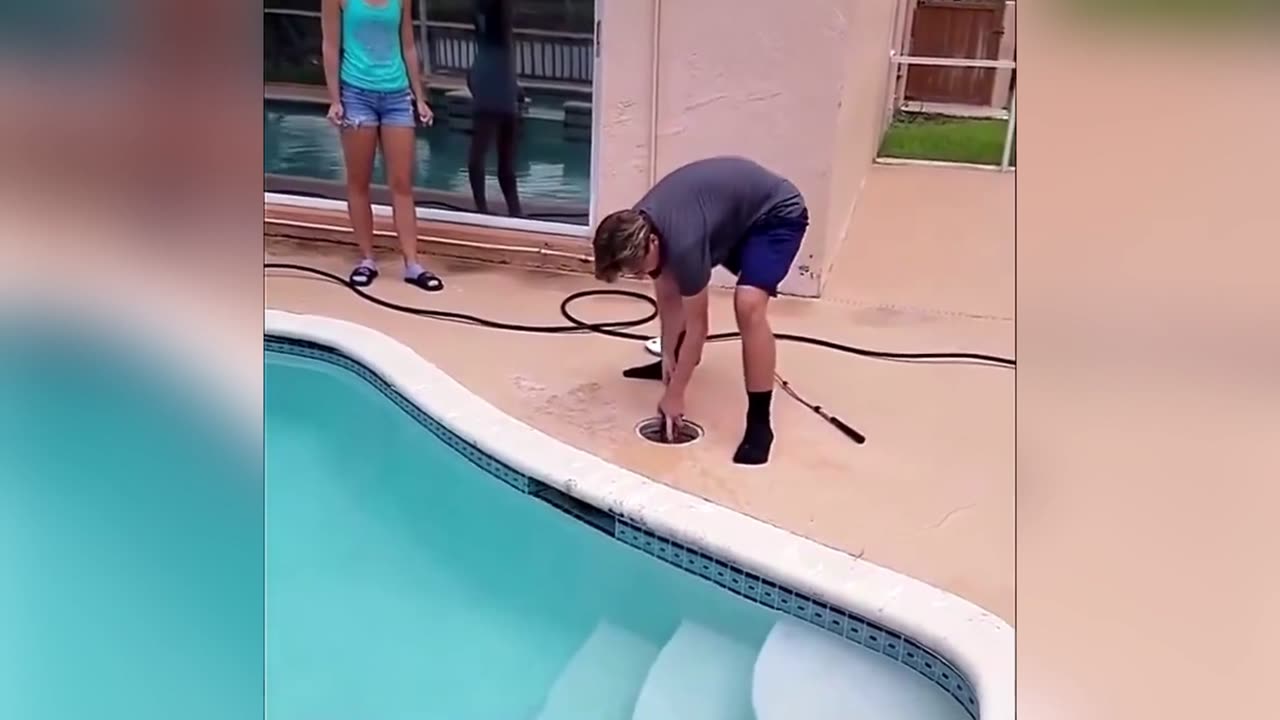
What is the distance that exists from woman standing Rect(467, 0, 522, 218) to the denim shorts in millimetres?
449

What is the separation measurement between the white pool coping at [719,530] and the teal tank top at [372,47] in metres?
0.66

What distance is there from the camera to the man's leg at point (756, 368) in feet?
6.54

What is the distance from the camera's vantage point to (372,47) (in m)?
2.53

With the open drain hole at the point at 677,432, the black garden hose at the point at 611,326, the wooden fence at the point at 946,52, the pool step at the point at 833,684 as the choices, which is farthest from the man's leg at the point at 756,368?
the wooden fence at the point at 946,52

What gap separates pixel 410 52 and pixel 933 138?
2329 mm

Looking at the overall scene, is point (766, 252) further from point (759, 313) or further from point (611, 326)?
point (611, 326)

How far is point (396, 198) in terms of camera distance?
3012 mm

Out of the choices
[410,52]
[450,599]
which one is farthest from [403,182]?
[450,599]

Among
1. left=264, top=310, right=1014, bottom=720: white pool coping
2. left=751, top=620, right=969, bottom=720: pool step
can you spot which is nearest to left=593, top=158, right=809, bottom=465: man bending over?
left=264, top=310, right=1014, bottom=720: white pool coping

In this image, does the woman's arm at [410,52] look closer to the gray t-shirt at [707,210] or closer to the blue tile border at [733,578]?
Result: the blue tile border at [733,578]

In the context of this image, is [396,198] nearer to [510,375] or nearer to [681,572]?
[510,375]

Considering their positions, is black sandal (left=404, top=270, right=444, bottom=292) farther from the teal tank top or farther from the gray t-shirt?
the gray t-shirt
